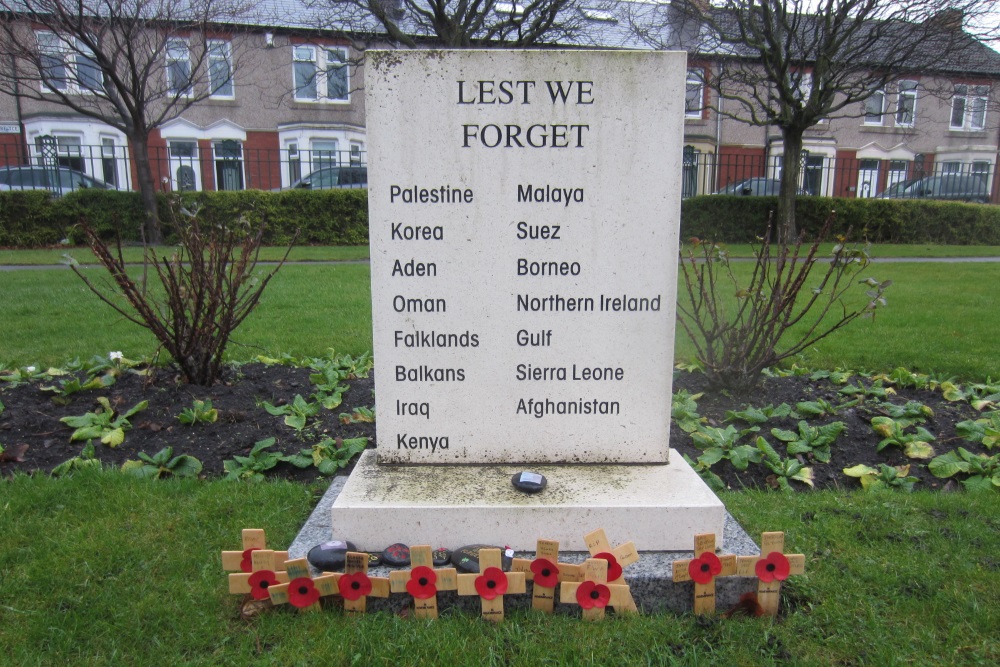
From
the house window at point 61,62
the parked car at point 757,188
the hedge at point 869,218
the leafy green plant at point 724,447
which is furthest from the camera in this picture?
the parked car at point 757,188

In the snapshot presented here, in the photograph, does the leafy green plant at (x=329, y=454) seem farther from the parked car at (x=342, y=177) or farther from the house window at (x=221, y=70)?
the parked car at (x=342, y=177)

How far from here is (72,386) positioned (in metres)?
4.02

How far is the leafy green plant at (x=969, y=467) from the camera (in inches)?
126

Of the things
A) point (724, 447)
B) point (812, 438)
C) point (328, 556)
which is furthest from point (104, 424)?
point (812, 438)

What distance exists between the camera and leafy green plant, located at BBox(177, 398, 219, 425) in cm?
365

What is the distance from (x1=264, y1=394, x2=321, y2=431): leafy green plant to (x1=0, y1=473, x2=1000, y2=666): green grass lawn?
857mm

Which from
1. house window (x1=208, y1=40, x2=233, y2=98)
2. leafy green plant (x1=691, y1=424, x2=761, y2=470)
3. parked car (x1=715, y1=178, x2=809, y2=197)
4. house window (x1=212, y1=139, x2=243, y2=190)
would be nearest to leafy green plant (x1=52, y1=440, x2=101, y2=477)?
leafy green plant (x1=691, y1=424, x2=761, y2=470)

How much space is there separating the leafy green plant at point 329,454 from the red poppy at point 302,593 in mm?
1121

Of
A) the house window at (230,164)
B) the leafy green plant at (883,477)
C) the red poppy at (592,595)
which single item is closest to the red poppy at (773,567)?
the red poppy at (592,595)

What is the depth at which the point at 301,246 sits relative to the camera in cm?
1515

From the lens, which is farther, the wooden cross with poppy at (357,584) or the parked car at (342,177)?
the parked car at (342,177)

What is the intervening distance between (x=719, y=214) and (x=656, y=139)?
15554mm

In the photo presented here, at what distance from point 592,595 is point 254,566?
3.47ft

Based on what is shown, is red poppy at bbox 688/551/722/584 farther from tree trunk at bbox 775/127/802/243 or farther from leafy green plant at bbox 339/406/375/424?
tree trunk at bbox 775/127/802/243
